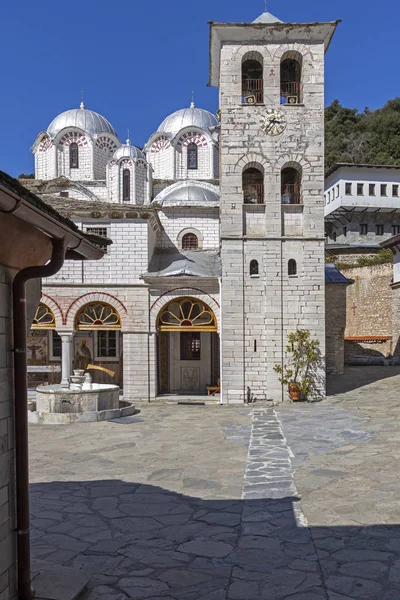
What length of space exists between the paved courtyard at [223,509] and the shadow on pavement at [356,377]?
6.56 metres

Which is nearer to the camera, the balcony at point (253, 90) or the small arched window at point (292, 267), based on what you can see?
the small arched window at point (292, 267)

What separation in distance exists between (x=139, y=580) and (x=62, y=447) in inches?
254

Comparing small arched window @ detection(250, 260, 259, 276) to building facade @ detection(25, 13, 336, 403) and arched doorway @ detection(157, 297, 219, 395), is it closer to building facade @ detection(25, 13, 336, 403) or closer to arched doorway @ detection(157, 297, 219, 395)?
building facade @ detection(25, 13, 336, 403)

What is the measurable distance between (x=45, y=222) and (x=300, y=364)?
549 inches

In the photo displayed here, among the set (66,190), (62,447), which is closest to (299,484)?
(62,447)

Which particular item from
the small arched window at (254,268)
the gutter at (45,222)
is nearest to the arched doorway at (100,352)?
the small arched window at (254,268)

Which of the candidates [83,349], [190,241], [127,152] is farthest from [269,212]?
[127,152]

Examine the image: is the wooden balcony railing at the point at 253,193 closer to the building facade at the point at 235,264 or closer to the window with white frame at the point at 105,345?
the building facade at the point at 235,264

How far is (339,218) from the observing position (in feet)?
151

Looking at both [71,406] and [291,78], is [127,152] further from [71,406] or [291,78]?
[71,406]

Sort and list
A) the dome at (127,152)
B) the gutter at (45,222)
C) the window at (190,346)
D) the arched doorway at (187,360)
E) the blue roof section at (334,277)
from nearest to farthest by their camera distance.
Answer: the gutter at (45,222) → the arched doorway at (187,360) → the window at (190,346) → the blue roof section at (334,277) → the dome at (127,152)

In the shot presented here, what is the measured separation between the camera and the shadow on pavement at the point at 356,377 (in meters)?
19.9

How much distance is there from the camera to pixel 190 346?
72.0 ft

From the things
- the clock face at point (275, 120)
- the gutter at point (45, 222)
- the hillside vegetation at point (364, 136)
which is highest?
the hillside vegetation at point (364, 136)
